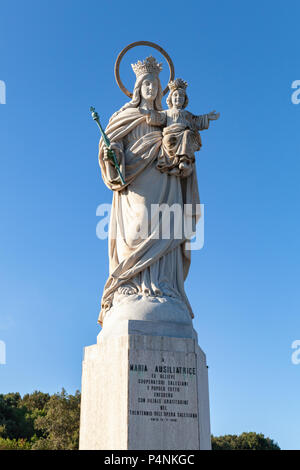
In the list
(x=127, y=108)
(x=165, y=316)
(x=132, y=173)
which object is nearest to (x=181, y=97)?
(x=127, y=108)

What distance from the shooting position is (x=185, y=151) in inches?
416

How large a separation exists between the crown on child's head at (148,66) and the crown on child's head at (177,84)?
1.85 feet

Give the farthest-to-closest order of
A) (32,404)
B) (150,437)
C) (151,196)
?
(32,404), (151,196), (150,437)

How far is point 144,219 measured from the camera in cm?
1020

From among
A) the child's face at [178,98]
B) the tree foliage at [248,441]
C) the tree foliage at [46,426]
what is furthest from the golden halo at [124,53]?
the tree foliage at [248,441]

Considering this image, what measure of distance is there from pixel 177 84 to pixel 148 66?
0.84 meters

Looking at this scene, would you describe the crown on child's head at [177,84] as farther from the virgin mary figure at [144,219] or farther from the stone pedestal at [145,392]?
the stone pedestal at [145,392]

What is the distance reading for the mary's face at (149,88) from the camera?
11328mm

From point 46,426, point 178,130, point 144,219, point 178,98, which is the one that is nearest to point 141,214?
point 144,219

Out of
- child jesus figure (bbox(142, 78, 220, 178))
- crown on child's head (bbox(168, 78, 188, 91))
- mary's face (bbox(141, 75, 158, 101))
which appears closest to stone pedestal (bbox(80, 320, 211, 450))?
child jesus figure (bbox(142, 78, 220, 178))

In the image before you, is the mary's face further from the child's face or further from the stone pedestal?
the stone pedestal

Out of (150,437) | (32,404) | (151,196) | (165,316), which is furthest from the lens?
(32,404)
